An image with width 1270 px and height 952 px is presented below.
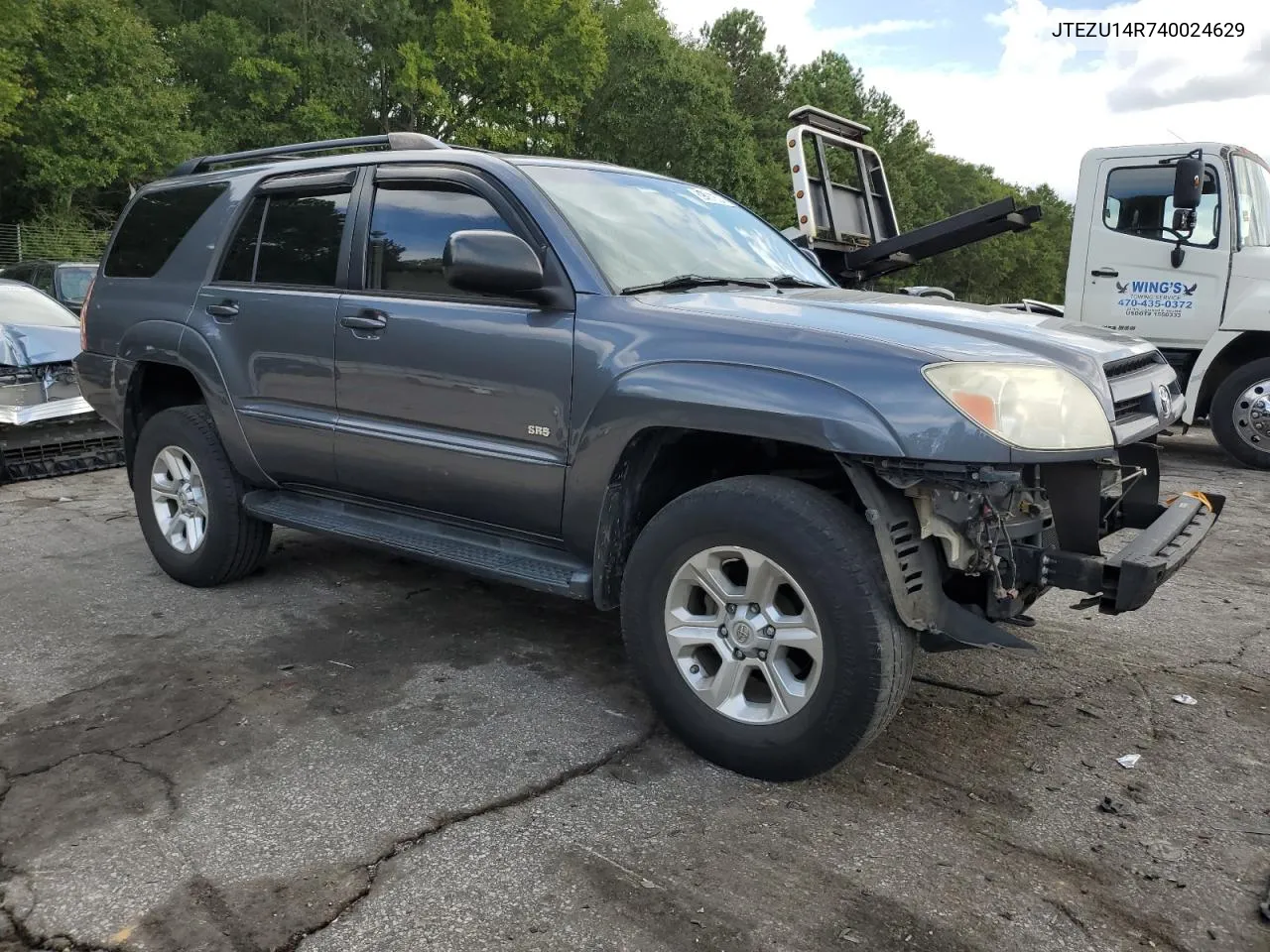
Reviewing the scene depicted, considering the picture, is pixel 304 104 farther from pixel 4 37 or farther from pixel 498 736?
pixel 498 736

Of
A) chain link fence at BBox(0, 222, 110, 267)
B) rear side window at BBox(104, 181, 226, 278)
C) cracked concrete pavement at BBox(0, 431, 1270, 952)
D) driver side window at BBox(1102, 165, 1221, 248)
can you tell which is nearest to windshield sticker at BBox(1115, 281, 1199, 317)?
driver side window at BBox(1102, 165, 1221, 248)

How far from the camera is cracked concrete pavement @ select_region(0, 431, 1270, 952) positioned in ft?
7.62

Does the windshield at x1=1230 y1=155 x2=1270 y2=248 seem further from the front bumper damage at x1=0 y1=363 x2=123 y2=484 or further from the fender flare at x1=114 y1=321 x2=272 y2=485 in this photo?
the front bumper damage at x1=0 y1=363 x2=123 y2=484

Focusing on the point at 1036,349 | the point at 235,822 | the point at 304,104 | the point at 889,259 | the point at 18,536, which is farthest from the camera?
the point at 304,104

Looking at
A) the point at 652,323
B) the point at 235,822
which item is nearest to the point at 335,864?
the point at 235,822

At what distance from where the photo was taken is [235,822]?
2.71 meters

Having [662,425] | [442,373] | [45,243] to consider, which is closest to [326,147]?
[442,373]

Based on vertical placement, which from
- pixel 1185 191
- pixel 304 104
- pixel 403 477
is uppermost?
pixel 304 104

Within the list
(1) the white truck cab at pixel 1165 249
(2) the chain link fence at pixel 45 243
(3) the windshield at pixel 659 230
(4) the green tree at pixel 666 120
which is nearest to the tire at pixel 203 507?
(3) the windshield at pixel 659 230

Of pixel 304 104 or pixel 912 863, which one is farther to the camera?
pixel 304 104

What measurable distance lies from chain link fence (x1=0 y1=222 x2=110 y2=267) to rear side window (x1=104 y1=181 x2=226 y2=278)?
71.8 feet

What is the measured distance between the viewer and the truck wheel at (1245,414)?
8.01 metres

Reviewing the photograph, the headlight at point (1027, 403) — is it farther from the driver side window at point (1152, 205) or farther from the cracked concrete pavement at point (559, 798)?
the driver side window at point (1152, 205)

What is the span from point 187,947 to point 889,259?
7.75m
